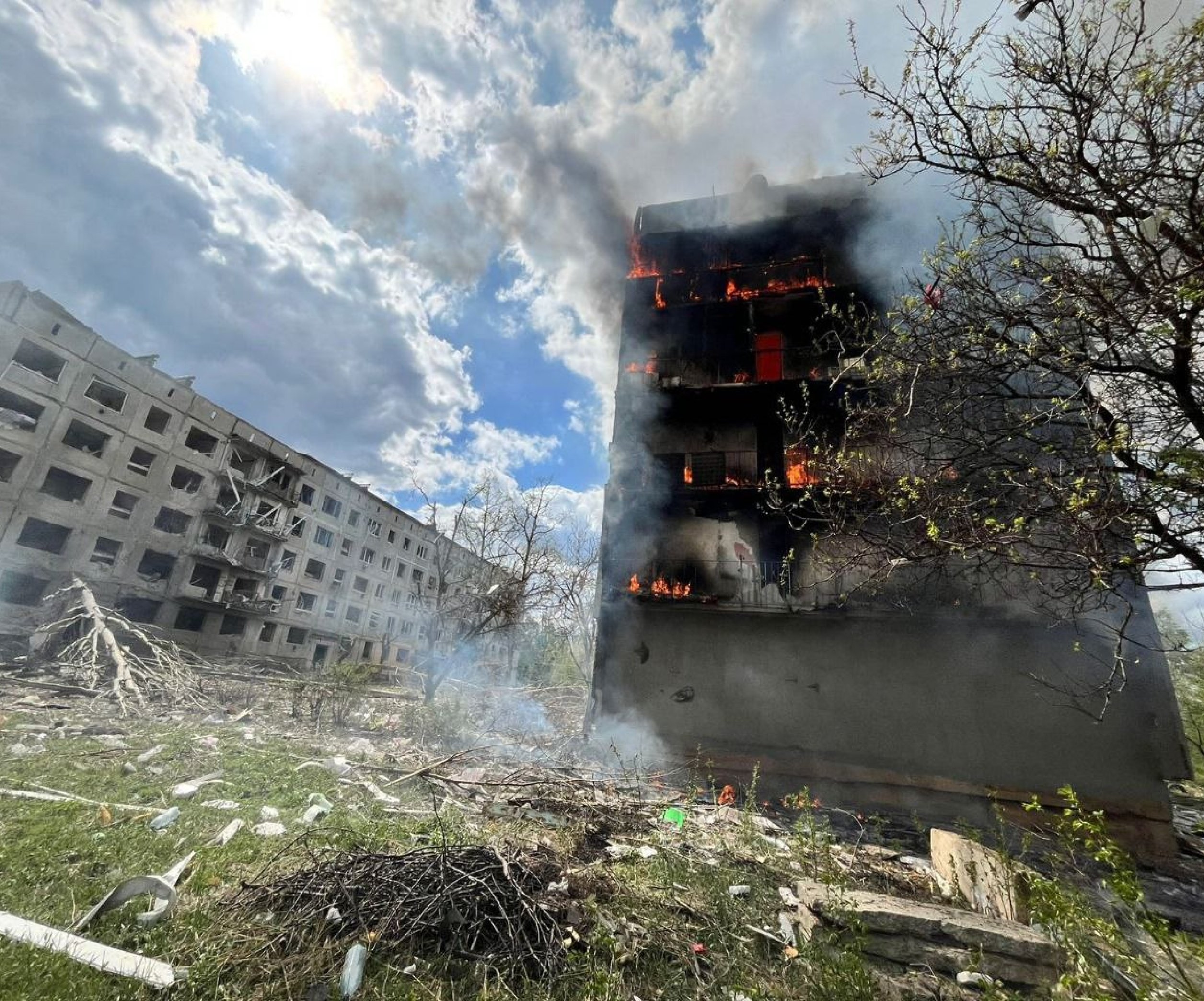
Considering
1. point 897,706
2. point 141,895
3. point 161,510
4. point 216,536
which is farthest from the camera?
point 216,536

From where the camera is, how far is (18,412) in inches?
752

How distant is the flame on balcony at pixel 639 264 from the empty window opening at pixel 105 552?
2561 centimetres

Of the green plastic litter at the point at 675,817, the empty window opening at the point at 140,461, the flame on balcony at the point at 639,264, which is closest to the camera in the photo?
the green plastic litter at the point at 675,817

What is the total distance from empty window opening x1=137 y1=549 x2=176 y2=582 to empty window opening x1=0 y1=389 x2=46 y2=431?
22.6ft

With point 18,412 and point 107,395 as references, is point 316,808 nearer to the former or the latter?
point 18,412

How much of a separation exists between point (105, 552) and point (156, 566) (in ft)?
7.92

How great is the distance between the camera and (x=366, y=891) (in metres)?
3.53

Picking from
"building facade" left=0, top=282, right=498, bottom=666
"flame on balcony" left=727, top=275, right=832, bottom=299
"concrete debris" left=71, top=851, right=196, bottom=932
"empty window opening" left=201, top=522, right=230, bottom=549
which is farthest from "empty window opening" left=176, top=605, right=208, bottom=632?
"flame on balcony" left=727, top=275, right=832, bottom=299

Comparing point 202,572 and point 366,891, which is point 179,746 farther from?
point 202,572

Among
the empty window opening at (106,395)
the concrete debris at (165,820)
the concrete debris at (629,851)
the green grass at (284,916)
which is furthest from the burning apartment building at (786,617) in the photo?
the empty window opening at (106,395)

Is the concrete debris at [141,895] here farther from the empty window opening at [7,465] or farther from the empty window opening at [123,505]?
the empty window opening at [123,505]

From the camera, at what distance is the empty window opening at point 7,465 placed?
18516 millimetres

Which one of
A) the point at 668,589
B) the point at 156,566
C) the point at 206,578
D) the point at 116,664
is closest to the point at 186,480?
the point at 156,566

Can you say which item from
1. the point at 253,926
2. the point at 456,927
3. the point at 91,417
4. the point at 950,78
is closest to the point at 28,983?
the point at 253,926
